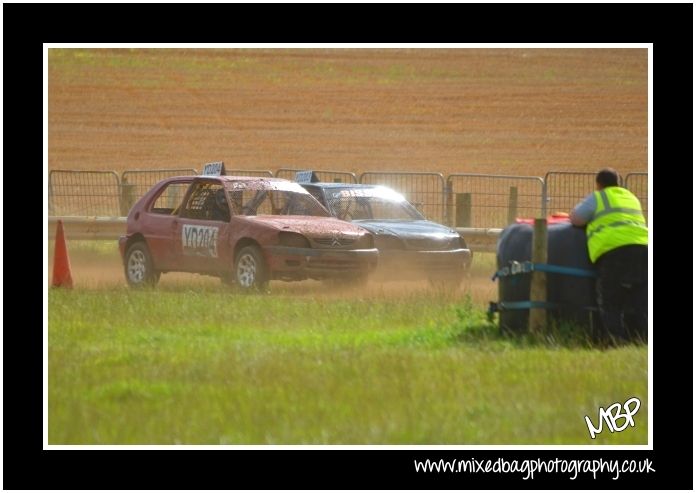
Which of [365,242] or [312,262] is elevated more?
[365,242]

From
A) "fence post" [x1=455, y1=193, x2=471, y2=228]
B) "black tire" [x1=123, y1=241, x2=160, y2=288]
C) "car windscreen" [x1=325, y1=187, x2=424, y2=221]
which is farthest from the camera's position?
"fence post" [x1=455, y1=193, x2=471, y2=228]

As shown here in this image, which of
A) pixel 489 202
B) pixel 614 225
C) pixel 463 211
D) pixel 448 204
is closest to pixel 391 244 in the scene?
pixel 463 211

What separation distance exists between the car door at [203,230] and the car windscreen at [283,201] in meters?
0.19

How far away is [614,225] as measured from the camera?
1255 cm

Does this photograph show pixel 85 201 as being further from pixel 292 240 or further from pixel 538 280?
pixel 538 280

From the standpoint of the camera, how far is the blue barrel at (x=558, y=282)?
41.9 ft

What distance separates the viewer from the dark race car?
1928cm

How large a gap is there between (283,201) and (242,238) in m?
1.76

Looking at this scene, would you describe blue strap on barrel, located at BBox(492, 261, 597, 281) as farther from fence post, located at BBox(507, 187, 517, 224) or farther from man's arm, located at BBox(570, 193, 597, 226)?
fence post, located at BBox(507, 187, 517, 224)

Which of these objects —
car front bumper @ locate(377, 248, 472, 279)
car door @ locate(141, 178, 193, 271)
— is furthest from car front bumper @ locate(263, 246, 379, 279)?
car door @ locate(141, 178, 193, 271)

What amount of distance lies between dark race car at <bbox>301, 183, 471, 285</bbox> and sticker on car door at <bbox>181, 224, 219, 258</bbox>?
2172 millimetres

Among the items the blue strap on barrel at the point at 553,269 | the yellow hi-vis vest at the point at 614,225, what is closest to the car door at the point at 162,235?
the blue strap on barrel at the point at 553,269

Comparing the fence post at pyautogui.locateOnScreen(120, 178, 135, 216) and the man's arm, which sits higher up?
the fence post at pyautogui.locateOnScreen(120, 178, 135, 216)

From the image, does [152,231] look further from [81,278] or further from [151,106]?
[151,106]
